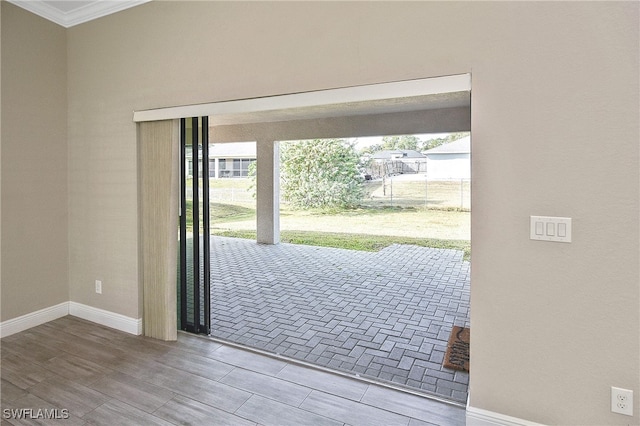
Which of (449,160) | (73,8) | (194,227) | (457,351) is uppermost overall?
(73,8)

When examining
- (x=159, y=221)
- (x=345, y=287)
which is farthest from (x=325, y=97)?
(x=345, y=287)

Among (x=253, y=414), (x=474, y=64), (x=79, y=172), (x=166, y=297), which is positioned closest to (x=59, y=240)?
(x=79, y=172)

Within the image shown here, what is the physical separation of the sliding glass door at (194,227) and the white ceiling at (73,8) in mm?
1117

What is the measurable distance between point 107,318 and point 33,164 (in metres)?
1.46

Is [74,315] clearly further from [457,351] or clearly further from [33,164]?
[457,351]

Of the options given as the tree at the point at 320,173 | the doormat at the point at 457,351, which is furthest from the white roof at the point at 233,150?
the doormat at the point at 457,351

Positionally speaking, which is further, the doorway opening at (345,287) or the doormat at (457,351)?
the doorway opening at (345,287)

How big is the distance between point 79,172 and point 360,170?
24.2 ft

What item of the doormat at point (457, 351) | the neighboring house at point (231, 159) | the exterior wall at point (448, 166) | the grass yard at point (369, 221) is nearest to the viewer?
the doormat at point (457, 351)

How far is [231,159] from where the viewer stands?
31.0 ft

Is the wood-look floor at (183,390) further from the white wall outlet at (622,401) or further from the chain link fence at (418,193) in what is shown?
the chain link fence at (418,193)

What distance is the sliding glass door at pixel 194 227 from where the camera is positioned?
2930 mm

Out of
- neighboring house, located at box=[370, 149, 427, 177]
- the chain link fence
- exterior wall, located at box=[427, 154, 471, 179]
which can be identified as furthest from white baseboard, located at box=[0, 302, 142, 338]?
neighboring house, located at box=[370, 149, 427, 177]

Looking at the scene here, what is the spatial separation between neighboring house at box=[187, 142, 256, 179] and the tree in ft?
3.30
